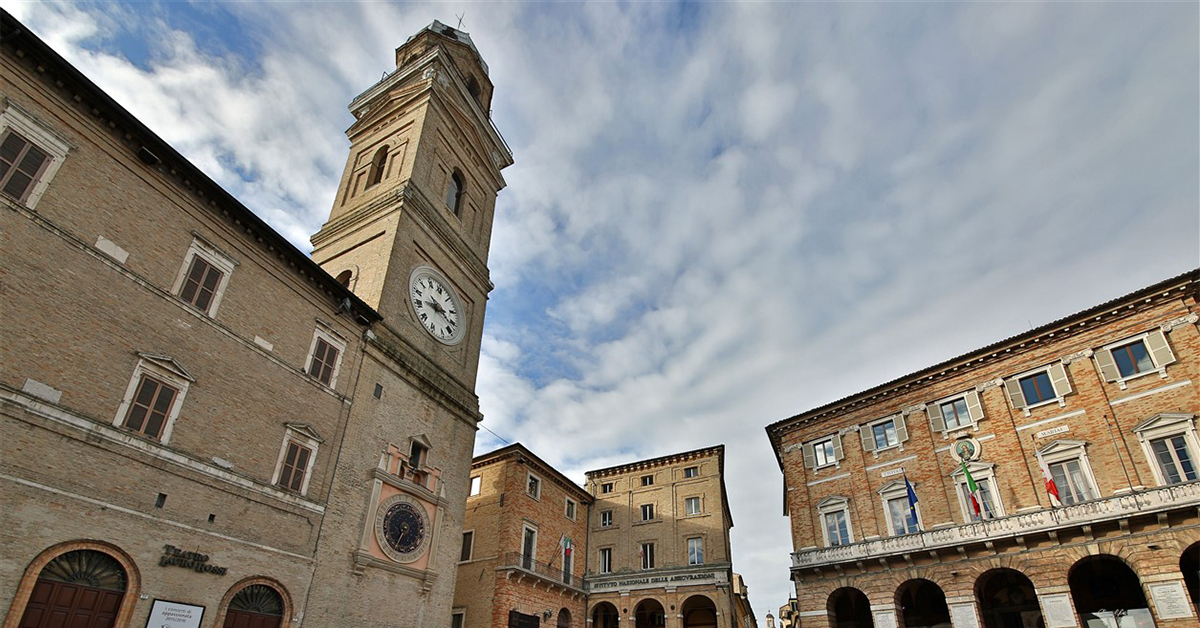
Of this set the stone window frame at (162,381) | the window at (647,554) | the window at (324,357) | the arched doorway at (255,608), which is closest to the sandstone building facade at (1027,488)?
the window at (647,554)

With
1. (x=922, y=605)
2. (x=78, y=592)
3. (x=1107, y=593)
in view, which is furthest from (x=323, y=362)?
(x=1107, y=593)

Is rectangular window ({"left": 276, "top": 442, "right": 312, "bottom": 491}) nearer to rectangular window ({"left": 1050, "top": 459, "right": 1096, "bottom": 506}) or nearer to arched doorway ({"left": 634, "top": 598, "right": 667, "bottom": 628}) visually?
arched doorway ({"left": 634, "top": 598, "right": 667, "bottom": 628})

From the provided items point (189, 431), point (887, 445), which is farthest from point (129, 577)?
point (887, 445)

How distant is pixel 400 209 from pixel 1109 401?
93.6ft

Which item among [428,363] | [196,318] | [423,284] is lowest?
[196,318]

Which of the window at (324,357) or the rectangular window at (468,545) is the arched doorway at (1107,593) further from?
the window at (324,357)

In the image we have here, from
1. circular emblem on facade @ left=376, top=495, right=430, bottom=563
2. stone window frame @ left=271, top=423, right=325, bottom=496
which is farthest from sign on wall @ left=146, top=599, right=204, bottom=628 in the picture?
circular emblem on facade @ left=376, top=495, right=430, bottom=563

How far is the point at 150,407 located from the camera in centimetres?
1342

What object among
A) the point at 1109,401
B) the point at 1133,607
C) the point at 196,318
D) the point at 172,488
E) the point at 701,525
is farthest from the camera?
the point at 701,525

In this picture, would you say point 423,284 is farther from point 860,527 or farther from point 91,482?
point 860,527

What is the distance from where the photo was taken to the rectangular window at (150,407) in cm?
1309

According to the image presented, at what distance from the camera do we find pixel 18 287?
38.3 feet

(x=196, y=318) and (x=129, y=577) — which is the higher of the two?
(x=196, y=318)

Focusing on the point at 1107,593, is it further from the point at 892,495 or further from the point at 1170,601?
the point at 892,495
